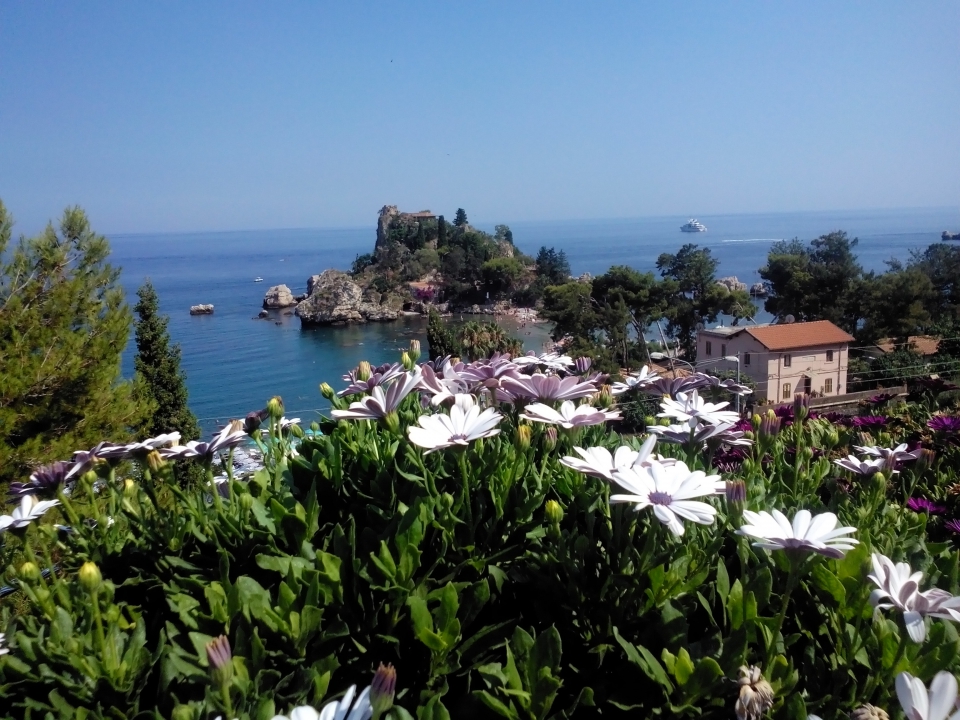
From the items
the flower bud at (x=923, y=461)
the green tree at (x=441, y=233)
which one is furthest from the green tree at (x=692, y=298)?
the green tree at (x=441, y=233)

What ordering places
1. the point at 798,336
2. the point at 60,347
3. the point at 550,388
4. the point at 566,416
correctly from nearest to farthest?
the point at 566,416 → the point at 550,388 → the point at 60,347 → the point at 798,336

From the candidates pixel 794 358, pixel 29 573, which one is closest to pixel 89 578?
pixel 29 573

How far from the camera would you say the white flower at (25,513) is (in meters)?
1.44

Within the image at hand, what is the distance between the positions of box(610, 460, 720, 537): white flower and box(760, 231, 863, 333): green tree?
3185 centimetres

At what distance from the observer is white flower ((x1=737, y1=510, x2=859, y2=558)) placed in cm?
99

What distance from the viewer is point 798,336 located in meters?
22.3

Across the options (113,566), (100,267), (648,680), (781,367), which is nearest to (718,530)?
(648,680)

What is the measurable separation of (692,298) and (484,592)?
36499 millimetres

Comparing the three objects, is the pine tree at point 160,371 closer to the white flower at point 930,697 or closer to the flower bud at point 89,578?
the flower bud at point 89,578

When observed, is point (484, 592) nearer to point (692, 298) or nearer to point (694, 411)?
point (694, 411)

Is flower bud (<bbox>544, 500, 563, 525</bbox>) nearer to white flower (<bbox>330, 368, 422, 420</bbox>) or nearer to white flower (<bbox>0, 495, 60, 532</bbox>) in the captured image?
white flower (<bbox>330, 368, 422, 420</bbox>)

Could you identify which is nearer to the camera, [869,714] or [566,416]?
[869,714]

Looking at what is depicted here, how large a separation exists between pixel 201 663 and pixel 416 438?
51 centimetres

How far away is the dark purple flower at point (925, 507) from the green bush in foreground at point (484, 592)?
0.86 ft
